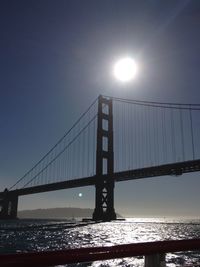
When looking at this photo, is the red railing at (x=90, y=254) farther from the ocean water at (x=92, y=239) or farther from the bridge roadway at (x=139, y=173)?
the bridge roadway at (x=139, y=173)

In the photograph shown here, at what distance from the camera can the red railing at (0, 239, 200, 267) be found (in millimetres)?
1807

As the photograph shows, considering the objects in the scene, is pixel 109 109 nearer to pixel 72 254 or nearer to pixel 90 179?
pixel 90 179

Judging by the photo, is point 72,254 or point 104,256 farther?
point 104,256

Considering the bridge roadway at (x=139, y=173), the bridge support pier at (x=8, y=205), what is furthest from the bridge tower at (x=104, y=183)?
the bridge support pier at (x=8, y=205)

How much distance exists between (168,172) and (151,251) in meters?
48.8

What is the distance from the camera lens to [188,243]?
8.55ft

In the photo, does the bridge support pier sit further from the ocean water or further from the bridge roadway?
the ocean water

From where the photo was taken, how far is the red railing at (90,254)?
1.81 m

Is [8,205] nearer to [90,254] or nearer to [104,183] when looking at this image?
[104,183]

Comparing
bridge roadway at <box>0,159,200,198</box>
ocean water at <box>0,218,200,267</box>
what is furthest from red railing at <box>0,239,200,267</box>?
bridge roadway at <box>0,159,200,198</box>

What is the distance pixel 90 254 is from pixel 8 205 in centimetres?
9512

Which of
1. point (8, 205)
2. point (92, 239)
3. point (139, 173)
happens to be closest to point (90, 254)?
point (92, 239)

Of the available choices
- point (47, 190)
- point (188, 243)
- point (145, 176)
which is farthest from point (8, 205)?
point (188, 243)

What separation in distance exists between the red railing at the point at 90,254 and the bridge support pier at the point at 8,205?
85851mm
